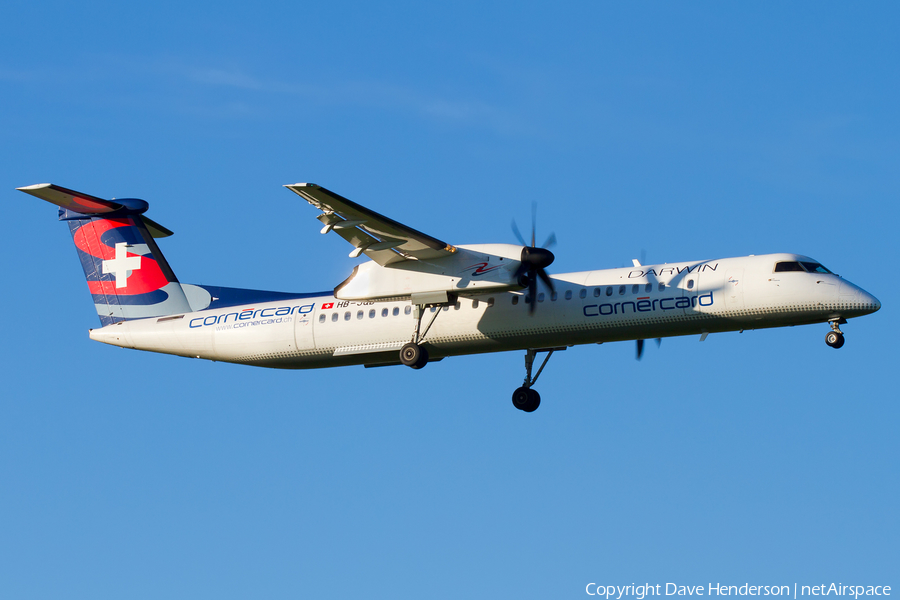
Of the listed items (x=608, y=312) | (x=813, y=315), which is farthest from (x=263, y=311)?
(x=813, y=315)

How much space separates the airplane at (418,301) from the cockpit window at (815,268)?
0.09 ft

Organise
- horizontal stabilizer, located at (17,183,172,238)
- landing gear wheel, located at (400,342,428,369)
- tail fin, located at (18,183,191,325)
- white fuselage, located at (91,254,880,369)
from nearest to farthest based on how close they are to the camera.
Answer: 1. white fuselage, located at (91,254,880,369)
2. landing gear wheel, located at (400,342,428,369)
3. horizontal stabilizer, located at (17,183,172,238)
4. tail fin, located at (18,183,191,325)

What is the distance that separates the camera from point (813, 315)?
68.7 ft

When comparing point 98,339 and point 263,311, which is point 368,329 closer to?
point 263,311

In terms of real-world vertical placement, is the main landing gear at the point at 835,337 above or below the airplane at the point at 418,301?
below

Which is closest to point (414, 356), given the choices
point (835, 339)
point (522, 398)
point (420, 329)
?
point (420, 329)

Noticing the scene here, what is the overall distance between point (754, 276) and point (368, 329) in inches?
349

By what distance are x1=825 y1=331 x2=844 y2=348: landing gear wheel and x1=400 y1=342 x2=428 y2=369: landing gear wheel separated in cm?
863

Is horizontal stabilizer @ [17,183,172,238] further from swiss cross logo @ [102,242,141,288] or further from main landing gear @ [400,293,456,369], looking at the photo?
main landing gear @ [400,293,456,369]

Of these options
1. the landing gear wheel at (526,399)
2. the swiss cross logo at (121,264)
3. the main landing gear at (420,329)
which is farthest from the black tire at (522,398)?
the swiss cross logo at (121,264)

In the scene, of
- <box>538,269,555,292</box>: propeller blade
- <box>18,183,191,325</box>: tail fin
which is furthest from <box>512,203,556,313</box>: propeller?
<box>18,183,191,325</box>: tail fin

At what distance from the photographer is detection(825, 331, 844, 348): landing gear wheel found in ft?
67.6

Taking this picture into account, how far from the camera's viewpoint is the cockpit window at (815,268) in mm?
21234

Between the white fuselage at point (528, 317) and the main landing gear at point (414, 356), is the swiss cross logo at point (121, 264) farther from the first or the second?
the main landing gear at point (414, 356)
